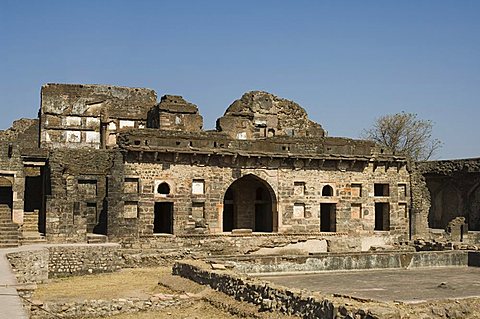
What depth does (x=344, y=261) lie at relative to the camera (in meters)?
20.6

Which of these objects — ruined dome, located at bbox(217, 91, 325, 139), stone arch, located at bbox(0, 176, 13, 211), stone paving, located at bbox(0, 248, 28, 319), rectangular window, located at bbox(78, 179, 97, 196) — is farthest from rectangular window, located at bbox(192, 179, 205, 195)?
stone paving, located at bbox(0, 248, 28, 319)

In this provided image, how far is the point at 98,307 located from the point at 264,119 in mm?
22076

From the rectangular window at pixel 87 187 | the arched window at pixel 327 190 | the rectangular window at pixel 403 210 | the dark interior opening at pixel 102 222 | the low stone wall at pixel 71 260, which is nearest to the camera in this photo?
the low stone wall at pixel 71 260

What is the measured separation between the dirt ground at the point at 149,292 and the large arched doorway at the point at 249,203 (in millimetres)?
7813

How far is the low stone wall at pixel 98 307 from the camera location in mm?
14713

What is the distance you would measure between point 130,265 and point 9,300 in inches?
494

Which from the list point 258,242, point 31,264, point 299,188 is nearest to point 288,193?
point 299,188

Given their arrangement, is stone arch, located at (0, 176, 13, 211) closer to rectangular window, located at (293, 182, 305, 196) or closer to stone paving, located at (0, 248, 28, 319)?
stone paving, located at (0, 248, 28, 319)

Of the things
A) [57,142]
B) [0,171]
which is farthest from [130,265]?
[57,142]

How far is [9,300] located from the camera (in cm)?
1192

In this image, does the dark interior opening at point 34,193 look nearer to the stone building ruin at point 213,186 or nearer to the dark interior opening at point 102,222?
the stone building ruin at point 213,186

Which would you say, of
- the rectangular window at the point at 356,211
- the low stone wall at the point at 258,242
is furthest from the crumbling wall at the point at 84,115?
the rectangular window at the point at 356,211

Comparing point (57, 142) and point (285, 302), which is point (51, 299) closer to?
point (285, 302)

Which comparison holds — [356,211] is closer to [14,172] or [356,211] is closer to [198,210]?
[198,210]
